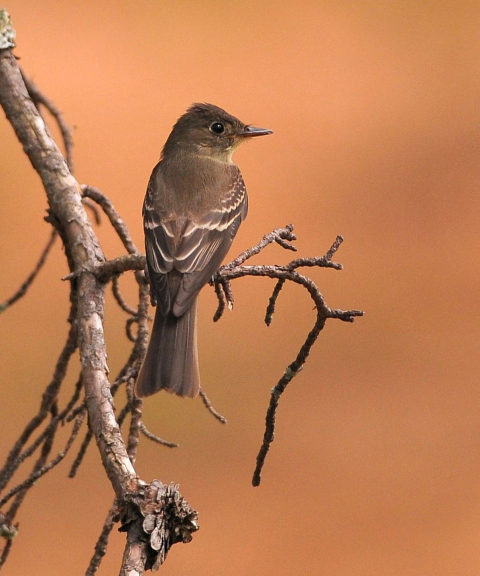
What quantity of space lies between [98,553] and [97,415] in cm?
33

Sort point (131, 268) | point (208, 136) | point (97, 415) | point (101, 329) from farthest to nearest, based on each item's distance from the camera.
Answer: point (208, 136), point (131, 268), point (101, 329), point (97, 415)

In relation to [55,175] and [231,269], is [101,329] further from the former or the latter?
[55,175]

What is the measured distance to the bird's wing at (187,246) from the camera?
2654mm

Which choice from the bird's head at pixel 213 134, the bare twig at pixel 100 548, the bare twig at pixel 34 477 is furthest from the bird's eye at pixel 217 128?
the bare twig at pixel 100 548

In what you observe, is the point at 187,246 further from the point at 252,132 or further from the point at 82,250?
the point at 252,132

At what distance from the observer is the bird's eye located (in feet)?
12.1

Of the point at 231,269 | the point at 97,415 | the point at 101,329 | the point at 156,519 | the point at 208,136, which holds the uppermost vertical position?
the point at 208,136

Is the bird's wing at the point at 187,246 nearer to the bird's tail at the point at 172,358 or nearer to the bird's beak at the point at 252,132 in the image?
the bird's tail at the point at 172,358

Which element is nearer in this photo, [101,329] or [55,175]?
[101,329]

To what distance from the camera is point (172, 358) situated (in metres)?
2.55

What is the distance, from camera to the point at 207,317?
5.69 meters

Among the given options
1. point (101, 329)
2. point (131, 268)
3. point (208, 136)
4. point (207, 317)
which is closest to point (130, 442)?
point (101, 329)

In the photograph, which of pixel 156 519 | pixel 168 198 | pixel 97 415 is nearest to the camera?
pixel 156 519

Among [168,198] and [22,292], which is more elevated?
[168,198]
